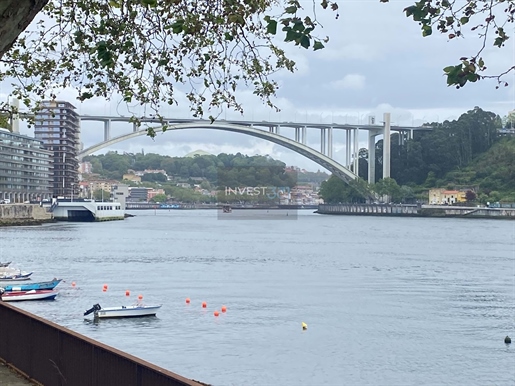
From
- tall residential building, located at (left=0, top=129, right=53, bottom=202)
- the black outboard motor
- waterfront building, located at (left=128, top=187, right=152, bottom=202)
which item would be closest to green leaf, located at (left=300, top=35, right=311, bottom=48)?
the black outboard motor

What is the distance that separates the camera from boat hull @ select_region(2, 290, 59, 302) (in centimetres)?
2330

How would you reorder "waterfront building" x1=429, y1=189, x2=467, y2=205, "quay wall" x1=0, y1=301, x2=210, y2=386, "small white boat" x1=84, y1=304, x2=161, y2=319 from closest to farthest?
"quay wall" x1=0, y1=301, x2=210, y2=386, "small white boat" x1=84, y1=304, x2=161, y2=319, "waterfront building" x1=429, y1=189, x2=467, y2=205

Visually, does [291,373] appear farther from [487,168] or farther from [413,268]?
[487,168]

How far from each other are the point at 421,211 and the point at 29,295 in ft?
299

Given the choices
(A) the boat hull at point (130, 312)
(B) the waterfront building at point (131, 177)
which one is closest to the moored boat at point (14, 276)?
(A) the boat hull at point (130, 312)

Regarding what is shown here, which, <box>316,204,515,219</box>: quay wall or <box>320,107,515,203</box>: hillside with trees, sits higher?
<box>320,107,515,203</box>: hillside with trees

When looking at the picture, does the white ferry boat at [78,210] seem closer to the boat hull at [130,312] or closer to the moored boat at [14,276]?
the moored boat at [14,276]

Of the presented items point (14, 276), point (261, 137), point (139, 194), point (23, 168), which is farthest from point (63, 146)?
point (14, 276)

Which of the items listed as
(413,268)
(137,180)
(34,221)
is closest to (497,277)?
(413,268)

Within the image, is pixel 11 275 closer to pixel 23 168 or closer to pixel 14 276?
pixel 14 276

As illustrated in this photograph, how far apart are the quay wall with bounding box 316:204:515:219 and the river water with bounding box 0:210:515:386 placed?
59641mm

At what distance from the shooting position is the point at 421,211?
10944 centimetres

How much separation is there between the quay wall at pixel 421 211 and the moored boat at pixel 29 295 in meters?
84.2

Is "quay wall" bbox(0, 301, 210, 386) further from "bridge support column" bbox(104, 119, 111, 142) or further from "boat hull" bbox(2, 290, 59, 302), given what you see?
"bridge support column" bbox(104, 119, 111, 142)
